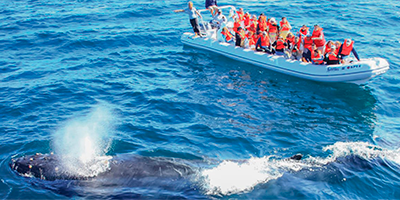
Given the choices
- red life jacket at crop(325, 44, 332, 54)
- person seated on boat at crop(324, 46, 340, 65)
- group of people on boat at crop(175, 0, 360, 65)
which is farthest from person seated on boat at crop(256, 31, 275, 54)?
person seated on boat at crop(324, 46, 340, 65)

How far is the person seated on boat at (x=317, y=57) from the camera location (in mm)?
20281

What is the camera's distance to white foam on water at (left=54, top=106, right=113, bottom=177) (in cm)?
1146

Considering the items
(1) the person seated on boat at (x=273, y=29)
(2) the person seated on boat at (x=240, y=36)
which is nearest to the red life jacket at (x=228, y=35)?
→ (2) the person seated on boat at (x=240, y=36)

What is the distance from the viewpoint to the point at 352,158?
41.8 feet

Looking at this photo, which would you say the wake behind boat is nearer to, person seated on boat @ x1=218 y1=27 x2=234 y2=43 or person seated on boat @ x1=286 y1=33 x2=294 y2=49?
person seated on boat @ x1=218 y1=27 x2=234 y2=43

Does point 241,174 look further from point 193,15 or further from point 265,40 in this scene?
point 193,15

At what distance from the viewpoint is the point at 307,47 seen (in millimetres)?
20578

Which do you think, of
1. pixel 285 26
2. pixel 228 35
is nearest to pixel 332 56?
pixel 285 26

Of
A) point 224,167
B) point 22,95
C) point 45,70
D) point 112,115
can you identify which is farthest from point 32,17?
point 224,167

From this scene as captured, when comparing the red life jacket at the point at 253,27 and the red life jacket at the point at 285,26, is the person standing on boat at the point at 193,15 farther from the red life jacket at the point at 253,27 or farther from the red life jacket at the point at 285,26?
the red life jacket at the point at 285,26

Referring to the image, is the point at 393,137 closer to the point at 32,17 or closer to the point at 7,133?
the point at 7,133

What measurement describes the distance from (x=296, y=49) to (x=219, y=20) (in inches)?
260

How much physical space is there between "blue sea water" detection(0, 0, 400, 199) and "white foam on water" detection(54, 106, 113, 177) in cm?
8

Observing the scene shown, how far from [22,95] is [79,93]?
2631mm
